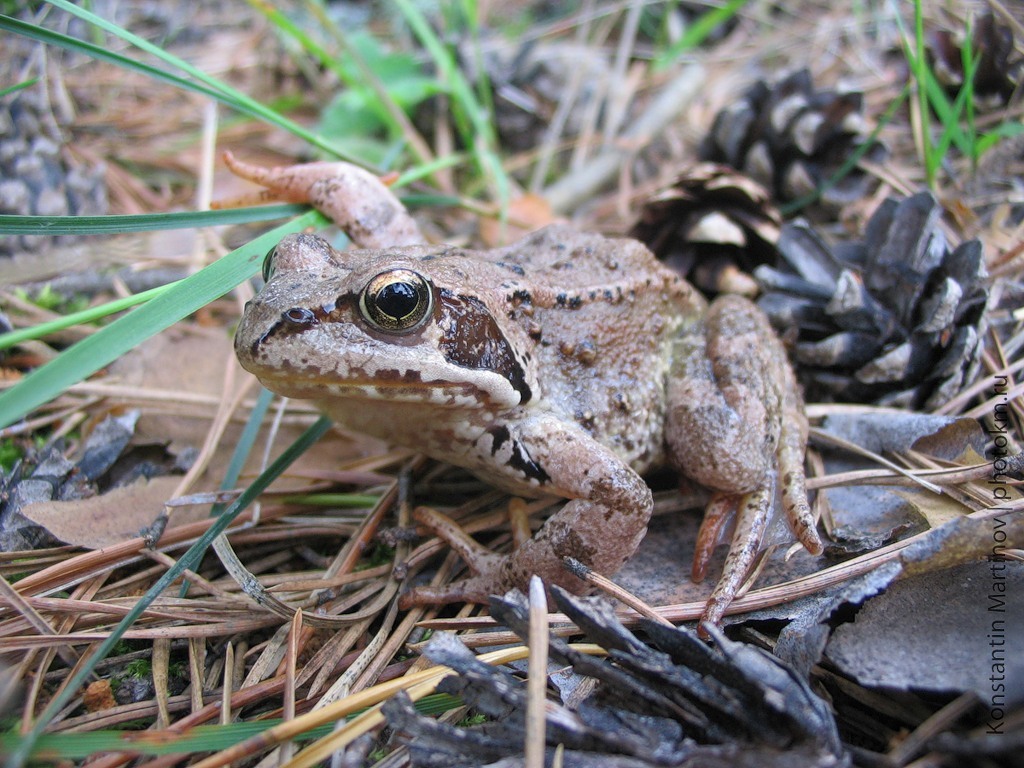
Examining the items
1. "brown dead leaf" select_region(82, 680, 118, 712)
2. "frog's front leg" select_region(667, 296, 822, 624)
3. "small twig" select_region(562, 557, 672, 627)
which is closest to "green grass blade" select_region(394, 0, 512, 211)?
"frog's front leg" select_region(667, 296, 822, 624)

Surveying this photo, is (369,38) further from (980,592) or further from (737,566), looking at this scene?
(980,592)

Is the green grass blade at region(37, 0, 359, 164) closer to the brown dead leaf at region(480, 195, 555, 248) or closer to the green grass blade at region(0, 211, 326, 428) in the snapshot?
the green grass blade at region(0, 211, 326, 428)

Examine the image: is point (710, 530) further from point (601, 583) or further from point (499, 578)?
point (499, 578)

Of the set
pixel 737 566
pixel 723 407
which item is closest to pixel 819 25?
pixel 723 407

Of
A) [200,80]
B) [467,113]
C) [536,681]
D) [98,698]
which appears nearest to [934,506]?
[536,681]

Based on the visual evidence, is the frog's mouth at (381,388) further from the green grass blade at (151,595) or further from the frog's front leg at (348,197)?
the frog's front leg at (348,197)
